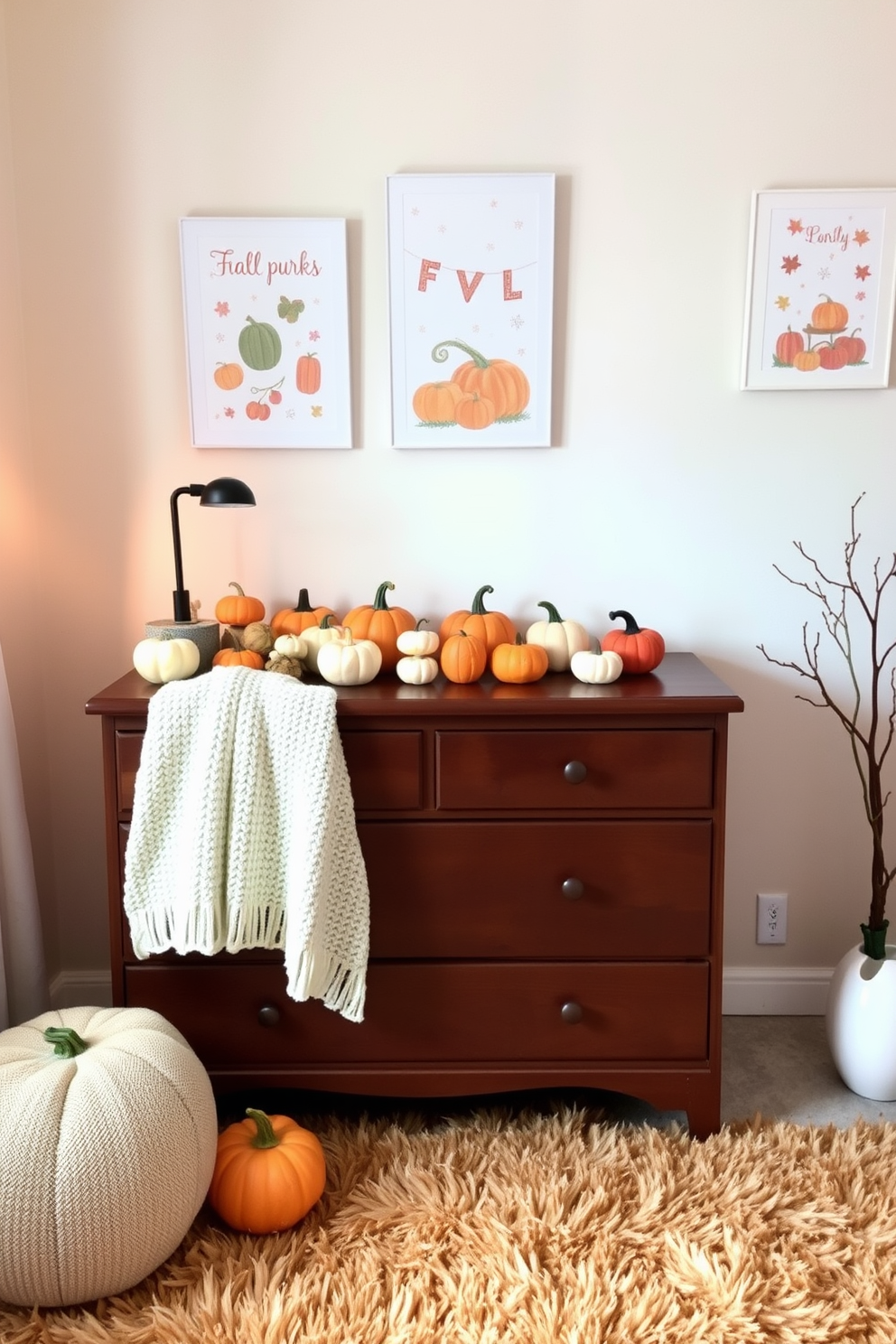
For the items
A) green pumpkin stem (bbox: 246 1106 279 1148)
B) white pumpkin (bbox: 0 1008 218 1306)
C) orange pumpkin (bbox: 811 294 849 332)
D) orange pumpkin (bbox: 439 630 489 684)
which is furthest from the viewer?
orange pumpkin (bbox: 811 294 849 332)

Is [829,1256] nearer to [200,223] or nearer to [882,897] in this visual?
[882,897]

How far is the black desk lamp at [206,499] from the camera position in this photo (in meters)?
1.91

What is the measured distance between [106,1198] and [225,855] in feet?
1.80

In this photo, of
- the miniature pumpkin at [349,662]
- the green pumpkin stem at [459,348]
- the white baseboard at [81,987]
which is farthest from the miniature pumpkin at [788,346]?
the white baseboard at [81,987]

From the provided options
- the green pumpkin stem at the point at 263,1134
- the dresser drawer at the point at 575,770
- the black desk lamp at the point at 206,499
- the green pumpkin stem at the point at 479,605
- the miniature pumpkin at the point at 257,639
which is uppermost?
the black desk lamp at the point at 206,499

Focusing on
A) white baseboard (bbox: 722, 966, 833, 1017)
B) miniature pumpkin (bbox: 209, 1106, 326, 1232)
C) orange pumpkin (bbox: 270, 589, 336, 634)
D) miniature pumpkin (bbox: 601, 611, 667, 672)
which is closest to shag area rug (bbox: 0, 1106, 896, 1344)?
miniature pumpkin (bbox: 209, 1106, 326, 1232)

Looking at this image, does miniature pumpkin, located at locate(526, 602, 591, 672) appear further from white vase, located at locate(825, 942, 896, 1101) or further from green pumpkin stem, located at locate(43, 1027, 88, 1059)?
green pumpkin stem, located at locate(43, 1027, 88, 1059)

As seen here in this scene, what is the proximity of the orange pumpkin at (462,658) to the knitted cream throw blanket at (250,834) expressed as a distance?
0.27 metres

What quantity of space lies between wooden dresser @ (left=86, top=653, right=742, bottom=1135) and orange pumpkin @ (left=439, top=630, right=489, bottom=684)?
0.13ft

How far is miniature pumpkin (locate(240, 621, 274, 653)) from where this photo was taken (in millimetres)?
2039

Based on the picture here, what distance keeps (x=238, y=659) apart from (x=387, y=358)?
2.50 ft

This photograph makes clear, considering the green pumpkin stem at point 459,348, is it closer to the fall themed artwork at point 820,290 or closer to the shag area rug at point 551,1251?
the fall themed artwork at point 820,290

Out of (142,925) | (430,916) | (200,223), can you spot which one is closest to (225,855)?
(142,925)

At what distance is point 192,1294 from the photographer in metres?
1.57
